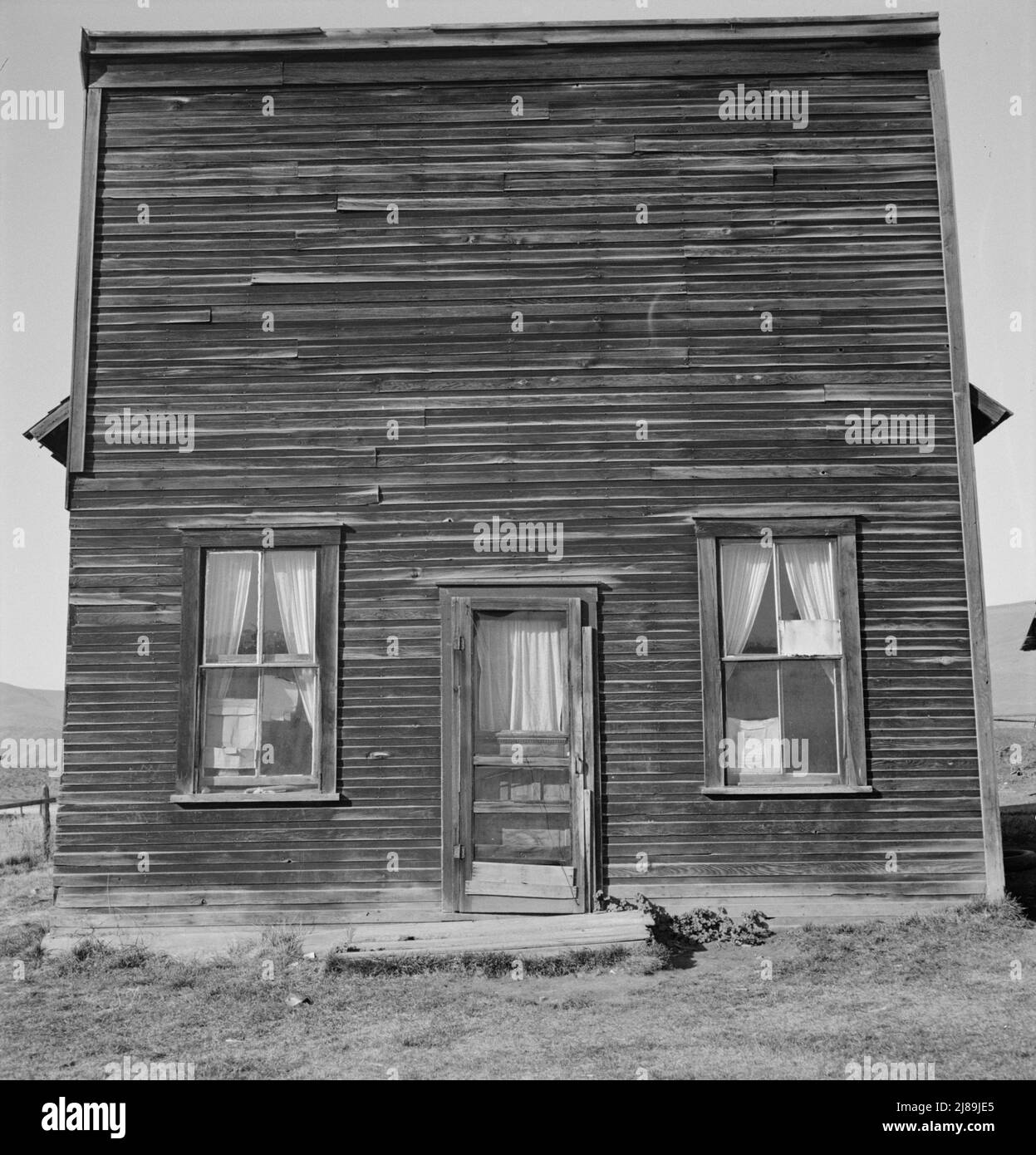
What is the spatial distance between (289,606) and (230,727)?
3.90 ft

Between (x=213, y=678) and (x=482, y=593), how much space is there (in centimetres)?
251

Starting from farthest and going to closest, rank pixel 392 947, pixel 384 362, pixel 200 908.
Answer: pixel 384 362 → pixel 200 908 → pixel 392 947

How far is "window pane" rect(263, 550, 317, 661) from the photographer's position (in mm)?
9922

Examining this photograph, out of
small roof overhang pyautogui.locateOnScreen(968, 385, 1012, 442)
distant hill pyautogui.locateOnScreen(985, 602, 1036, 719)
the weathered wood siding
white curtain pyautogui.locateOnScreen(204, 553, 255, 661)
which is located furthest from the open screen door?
distant hill pyautogui.locateOnScreen(985, 602, 1036, 719)

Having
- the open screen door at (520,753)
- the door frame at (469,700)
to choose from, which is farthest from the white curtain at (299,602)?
the open screen door at (520,753)

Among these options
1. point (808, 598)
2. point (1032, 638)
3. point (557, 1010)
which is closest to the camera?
point (557, 1010)

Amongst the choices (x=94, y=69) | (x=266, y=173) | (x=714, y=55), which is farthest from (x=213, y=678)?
(x=714, y=55)

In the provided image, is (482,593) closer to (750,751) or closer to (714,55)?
(750,751)

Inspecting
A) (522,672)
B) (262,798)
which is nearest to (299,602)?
(262,798)

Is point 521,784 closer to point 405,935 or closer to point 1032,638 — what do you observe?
point 405,935

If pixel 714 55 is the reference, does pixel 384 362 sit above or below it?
below

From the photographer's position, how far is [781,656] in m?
9.86

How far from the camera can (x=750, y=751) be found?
982 centimetres

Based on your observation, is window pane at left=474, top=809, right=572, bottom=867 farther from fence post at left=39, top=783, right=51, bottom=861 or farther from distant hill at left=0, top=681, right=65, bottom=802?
distant hill at left=0, top=681, right=65, bottom=802
